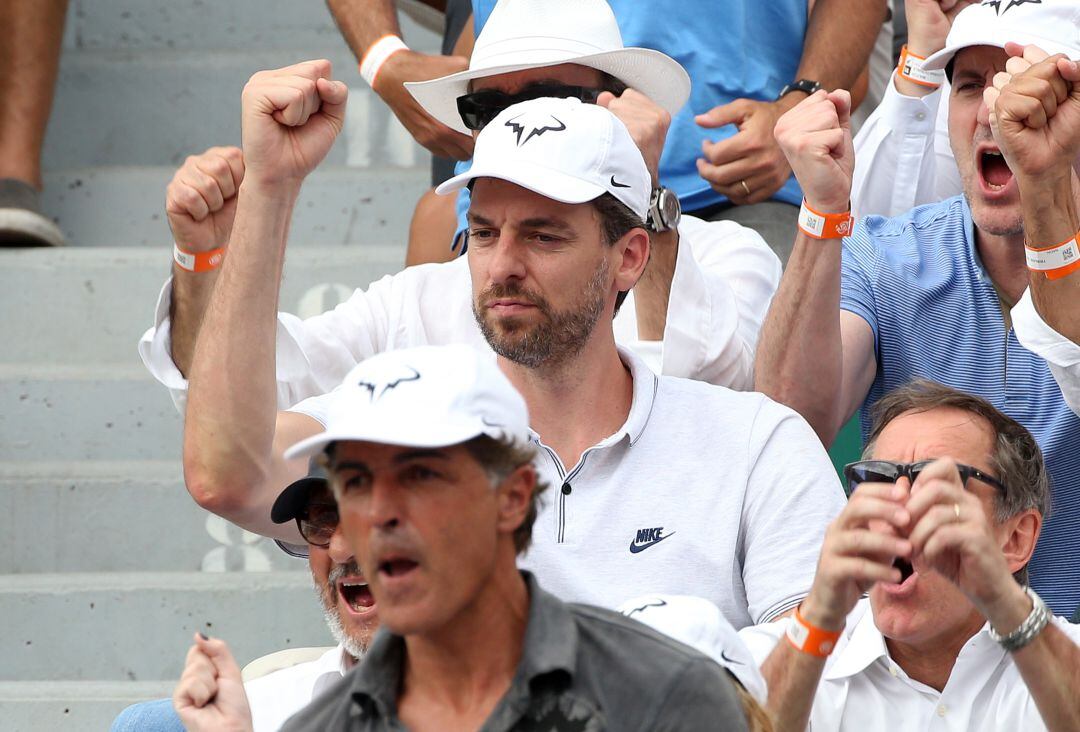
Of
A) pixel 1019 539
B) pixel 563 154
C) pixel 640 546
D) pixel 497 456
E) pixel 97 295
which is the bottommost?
pixel 97 295

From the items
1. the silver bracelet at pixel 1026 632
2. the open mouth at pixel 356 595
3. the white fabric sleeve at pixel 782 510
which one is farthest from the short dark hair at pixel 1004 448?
the open mouth at pixel 356 595

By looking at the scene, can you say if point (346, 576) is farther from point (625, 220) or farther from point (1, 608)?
point (1, 608)

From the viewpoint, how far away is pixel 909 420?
9.09 feet

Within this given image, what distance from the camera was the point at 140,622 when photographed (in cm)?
381

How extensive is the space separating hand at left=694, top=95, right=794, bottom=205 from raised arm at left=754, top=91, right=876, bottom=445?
1.24 ft

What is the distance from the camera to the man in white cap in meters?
2.79

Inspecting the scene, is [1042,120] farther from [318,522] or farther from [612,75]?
[318,522]

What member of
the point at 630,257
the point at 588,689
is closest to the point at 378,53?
the point at 630,257

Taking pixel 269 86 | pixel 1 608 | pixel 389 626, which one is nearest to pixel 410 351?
pixel 389 626

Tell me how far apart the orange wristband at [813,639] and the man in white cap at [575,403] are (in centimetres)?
42

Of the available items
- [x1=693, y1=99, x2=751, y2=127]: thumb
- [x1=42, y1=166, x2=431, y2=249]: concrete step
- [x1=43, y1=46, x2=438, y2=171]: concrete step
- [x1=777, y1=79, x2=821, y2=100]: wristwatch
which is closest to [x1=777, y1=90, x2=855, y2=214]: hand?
[x1=693, y1=99, x2=751, y2=127]: thumb

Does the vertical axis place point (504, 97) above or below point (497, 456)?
below

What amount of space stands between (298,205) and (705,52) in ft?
4.96

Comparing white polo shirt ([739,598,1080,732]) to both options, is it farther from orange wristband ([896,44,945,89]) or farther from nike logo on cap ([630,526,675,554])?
orange wristband ([896,44,945,89])
